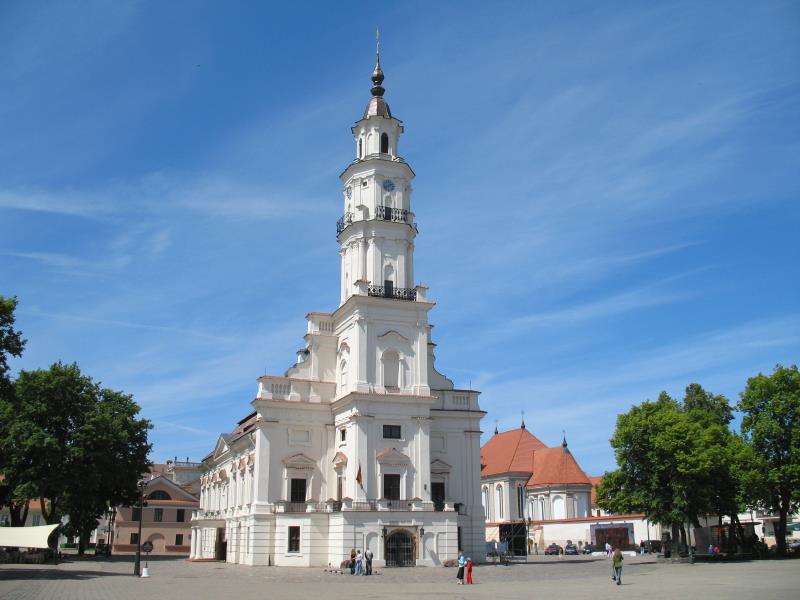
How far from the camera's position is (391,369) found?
161 feet

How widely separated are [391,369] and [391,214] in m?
11.0

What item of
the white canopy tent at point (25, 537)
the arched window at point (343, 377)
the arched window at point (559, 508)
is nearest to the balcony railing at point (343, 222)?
the arched window at point (343, 377)

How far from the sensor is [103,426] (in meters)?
55.8

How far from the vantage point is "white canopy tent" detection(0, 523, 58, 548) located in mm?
46281

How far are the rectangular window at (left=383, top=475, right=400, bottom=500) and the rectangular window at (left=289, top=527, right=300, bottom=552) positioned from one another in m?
6.00

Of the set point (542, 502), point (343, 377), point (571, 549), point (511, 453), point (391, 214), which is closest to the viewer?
point (343, 377)

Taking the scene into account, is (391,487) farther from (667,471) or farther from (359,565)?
(667,471)

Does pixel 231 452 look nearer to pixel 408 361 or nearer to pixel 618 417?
pixel 408 361

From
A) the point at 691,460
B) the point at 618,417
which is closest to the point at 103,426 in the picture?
the point at 618,417

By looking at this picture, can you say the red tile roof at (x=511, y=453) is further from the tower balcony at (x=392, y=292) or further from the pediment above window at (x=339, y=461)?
the tower balcony at (x=392, y=292)

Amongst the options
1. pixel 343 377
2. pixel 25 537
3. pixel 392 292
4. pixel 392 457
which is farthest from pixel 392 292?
pixel 25 537

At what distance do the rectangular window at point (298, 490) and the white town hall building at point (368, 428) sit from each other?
0.22 ft

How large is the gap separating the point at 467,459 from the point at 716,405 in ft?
84.6

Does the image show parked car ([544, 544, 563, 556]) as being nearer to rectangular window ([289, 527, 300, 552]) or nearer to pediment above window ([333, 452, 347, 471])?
pediment above window ([333, 452, 347, 471])
